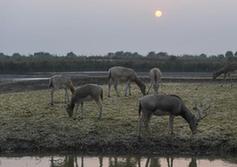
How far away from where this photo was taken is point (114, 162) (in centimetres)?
2133

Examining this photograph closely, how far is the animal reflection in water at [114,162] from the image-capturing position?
21.0 metres

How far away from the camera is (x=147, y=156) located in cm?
2216

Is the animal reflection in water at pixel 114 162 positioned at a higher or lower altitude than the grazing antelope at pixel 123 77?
lower

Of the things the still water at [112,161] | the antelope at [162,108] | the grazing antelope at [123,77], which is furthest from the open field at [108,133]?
the grazing antelope at [123,77]

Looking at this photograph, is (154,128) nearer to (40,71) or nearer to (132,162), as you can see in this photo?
(132,162)

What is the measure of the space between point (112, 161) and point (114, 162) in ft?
0.54

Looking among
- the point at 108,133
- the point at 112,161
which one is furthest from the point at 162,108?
the point at 112,161

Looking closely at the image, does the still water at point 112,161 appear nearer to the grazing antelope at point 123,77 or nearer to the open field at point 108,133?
the open field at point 108,133

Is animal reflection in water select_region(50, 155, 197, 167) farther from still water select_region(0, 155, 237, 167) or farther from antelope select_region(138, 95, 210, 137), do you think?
antelope select_region(138, 95, 210, 137)

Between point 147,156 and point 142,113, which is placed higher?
point 142,113

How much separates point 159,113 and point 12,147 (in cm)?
651

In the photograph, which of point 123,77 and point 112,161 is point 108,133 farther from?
point 123,77

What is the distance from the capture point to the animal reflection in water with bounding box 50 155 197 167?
68.9 ft

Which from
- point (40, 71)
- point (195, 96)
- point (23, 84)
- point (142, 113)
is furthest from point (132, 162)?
point (40, 71)
